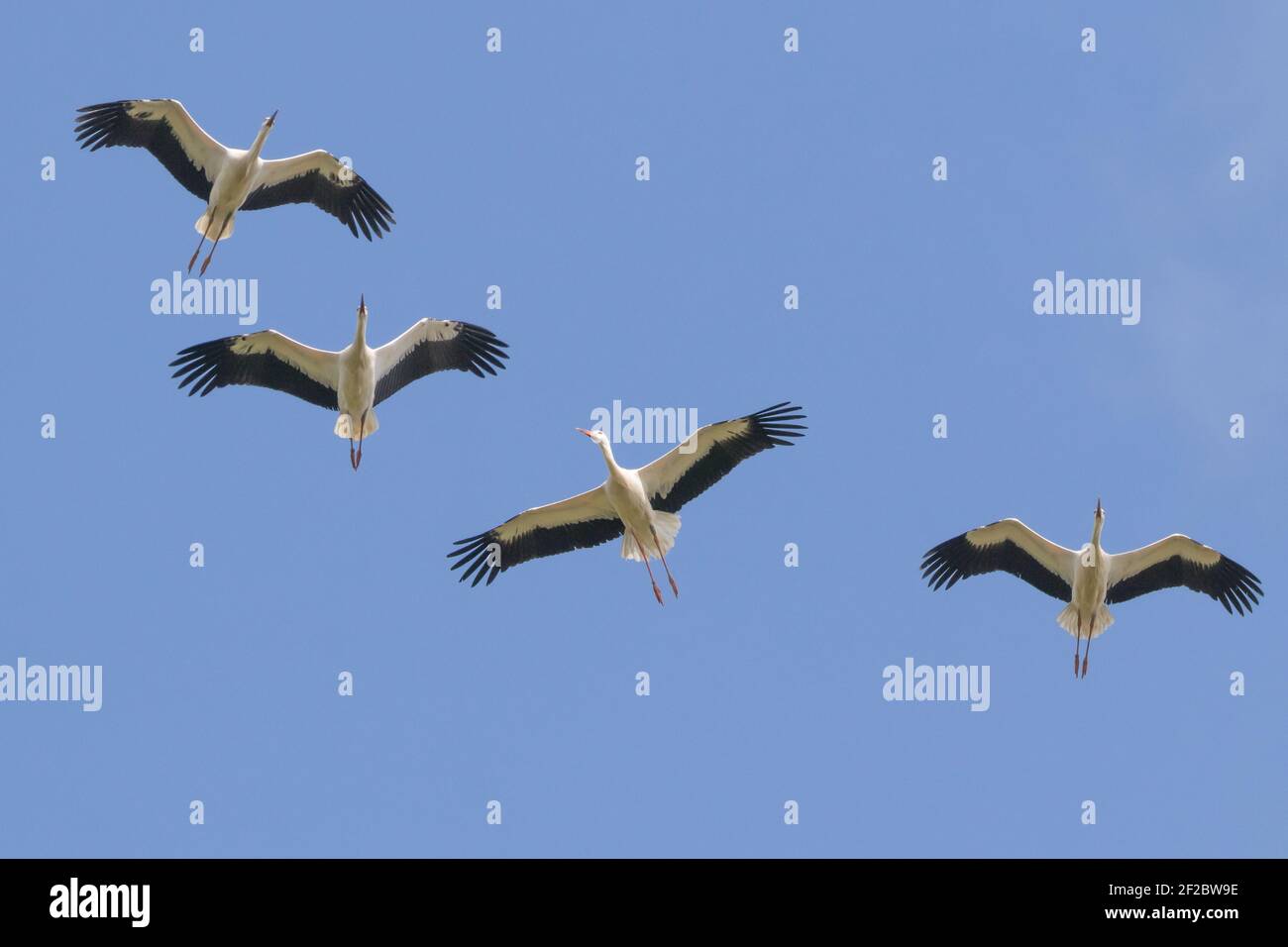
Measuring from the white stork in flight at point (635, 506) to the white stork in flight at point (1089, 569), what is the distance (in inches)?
124

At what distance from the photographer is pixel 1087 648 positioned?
21.0m

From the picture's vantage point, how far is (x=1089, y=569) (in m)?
20.1

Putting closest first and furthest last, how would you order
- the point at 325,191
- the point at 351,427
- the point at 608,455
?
the point at 608,455, the point at 351,427, the point at 325,191

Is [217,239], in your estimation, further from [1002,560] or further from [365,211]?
[1002,560]

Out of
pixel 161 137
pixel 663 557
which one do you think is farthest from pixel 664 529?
pixel 161 137

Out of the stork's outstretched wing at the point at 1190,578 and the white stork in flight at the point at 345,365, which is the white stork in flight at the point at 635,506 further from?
the stork's outstretched wing at the point at 1190,578

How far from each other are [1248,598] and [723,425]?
251 inches

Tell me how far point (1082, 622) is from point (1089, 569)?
794 mm

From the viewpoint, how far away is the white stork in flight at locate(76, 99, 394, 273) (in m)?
20.8

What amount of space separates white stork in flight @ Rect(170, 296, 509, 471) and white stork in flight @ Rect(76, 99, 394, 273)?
1531 mm

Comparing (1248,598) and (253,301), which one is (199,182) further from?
(1248,598)

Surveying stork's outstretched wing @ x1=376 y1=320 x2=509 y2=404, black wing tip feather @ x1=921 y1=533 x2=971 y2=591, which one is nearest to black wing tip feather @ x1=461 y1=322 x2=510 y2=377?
stork's outstretched wing @ x1=376 y1=320 x2=509 y2=404

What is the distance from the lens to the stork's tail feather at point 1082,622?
67.6 ft

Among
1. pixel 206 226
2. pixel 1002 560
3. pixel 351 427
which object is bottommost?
pixel 1002 560
